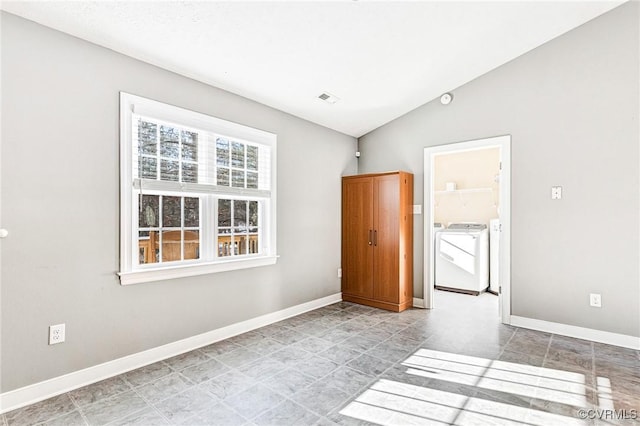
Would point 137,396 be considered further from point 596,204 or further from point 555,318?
point 596,204

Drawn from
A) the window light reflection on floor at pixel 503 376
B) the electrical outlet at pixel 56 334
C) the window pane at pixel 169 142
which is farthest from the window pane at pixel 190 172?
the window light reflection on floor at pixel 503 376

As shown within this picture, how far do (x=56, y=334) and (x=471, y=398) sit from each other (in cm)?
291

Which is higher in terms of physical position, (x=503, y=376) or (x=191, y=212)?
(x=191, y=212)

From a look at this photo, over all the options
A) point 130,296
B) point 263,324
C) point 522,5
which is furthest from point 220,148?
point 522,5

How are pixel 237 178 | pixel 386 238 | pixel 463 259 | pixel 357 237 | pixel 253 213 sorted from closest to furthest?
pixel 237 178
pixel 253 213
pixel 386 238
pixel 357 237
pixel 463 259

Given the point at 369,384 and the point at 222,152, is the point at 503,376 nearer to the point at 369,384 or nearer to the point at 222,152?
the point at 369,384

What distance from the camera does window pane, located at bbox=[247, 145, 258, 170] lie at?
361 centimetres

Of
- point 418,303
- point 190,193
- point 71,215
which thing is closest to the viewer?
point 71,215

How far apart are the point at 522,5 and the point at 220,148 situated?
3.06 metres

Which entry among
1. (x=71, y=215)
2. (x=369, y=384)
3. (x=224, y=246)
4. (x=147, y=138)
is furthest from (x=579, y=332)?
(x=71, y=215)

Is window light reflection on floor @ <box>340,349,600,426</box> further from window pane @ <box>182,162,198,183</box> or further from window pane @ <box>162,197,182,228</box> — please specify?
window pane @ <box>182,162,198,183</box>

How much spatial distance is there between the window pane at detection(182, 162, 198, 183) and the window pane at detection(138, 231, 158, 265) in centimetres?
57

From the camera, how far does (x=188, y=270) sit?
2.99 metres

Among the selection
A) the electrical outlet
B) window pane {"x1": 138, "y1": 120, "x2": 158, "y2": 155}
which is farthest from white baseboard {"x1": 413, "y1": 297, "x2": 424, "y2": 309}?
the electrical outlet
